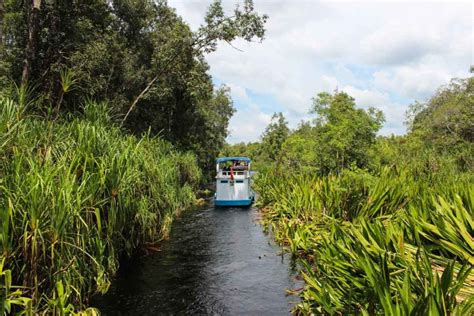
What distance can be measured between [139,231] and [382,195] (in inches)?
255

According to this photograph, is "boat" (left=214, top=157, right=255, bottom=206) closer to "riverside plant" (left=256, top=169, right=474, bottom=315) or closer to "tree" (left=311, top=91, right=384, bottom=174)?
"tree" (left=311, top=91, right=384, bottom=174)

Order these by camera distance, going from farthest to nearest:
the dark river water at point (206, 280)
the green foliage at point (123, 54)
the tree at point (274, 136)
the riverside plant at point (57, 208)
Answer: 1. the tree at point (274, 136)
2. the green foliage at point (123, 54)
3. the dark river water at point (206, 280)
4. the riverside plant at point (57, 208)

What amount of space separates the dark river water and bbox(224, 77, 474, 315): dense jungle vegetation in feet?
2.25

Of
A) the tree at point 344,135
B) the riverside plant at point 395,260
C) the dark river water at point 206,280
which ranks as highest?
the tree at point 344,135

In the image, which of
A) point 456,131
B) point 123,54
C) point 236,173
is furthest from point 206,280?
point 456,131

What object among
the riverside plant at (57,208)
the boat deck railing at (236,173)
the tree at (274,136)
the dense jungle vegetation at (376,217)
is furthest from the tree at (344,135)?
the tree at (274,136)

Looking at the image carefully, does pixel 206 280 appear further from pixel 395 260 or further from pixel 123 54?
pixel 123 54

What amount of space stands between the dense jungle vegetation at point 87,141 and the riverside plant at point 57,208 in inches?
0.9

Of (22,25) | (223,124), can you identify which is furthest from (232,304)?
(223,124)

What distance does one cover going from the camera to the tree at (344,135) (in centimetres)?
1580

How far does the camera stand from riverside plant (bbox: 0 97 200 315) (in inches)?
186

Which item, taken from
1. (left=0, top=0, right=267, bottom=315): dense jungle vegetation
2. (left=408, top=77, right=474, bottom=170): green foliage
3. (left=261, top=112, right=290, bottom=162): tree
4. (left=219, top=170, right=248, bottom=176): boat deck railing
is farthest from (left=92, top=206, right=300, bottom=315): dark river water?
(left=261, top=112, right=290, bottom=162): tree

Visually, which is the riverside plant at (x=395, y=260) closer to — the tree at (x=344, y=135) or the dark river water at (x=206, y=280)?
the dark river water at (x=206, y=280)

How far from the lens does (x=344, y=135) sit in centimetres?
1579
